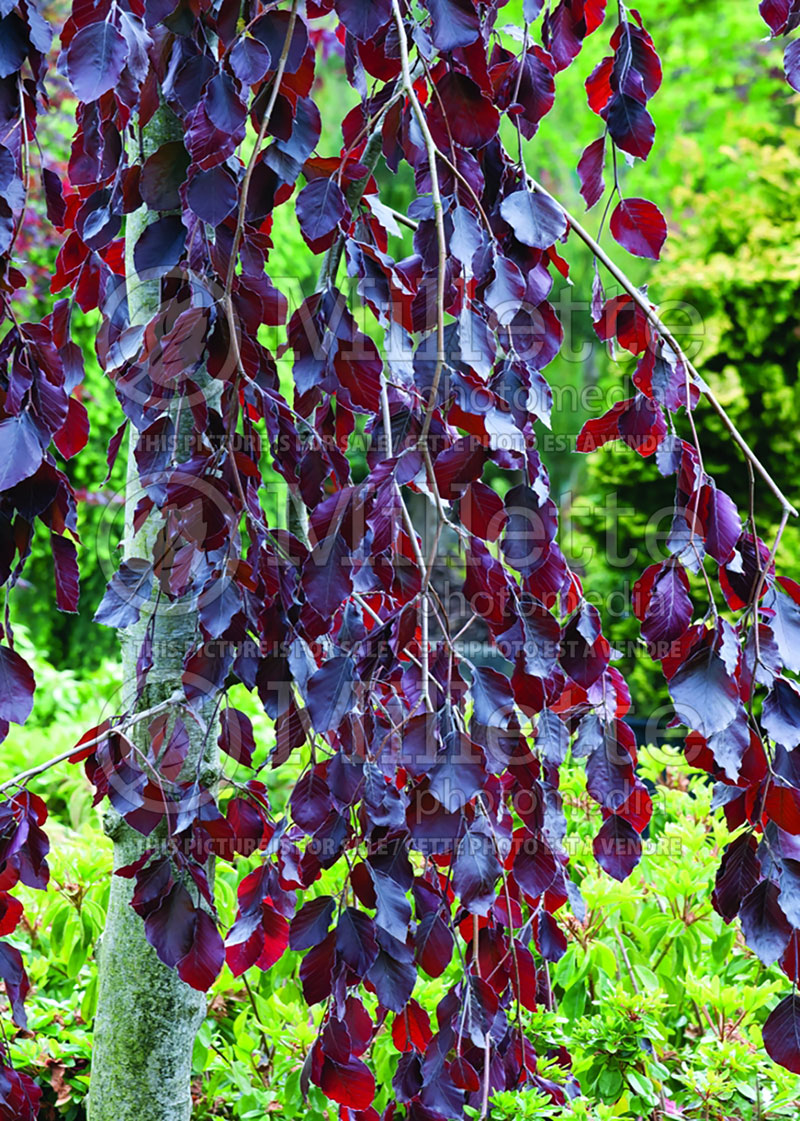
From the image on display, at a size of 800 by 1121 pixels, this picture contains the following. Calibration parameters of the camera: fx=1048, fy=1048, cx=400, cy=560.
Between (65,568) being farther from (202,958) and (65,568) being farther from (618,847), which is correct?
(618,847)

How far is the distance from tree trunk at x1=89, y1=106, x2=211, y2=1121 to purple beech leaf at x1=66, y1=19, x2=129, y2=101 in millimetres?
430

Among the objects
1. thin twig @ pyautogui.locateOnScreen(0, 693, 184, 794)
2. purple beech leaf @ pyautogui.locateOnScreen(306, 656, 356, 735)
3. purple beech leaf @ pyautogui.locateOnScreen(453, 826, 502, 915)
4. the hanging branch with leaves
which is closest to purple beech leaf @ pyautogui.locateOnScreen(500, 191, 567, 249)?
the hanging branch with leaves

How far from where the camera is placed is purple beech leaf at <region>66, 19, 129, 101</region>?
808 millimetres

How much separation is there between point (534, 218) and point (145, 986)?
99 centimetres

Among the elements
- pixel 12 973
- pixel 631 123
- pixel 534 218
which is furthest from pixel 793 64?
pixel 12 973

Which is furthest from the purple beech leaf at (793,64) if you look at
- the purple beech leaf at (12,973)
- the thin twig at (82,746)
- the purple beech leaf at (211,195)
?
the purple beech leaf at (12,973)

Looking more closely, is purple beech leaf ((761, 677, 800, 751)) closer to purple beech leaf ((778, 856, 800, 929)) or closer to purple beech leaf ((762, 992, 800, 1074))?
purple beech leaf ((778, 856, 800, 929))

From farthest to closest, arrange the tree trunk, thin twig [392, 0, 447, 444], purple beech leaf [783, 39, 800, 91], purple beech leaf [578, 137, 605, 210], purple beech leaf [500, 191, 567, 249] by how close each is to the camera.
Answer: the tree trunk < purple beech leaf [578, 137, 605, 210] < purple beech leaf [783, 39, 800, 91] < purple beech leaf [500, 191, 567, 249] < thin twig [392, 0, 447, 444]

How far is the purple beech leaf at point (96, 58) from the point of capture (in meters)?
0.81

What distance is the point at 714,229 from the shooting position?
12.2ft

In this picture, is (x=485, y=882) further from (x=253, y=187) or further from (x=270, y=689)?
(x=253, y=187)

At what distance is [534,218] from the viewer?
35.5 inches

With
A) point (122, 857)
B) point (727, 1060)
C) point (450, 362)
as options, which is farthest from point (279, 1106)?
point (450, 362)

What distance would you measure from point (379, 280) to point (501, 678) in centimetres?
36
